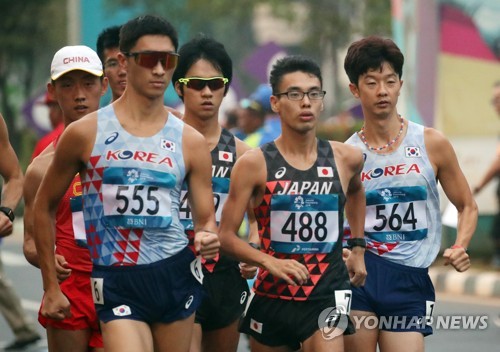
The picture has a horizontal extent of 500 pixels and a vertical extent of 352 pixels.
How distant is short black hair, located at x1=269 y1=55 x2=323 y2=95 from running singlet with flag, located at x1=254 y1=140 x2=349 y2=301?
0.57m

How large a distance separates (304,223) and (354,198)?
0.50 m

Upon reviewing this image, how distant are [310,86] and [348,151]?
0.43 meters

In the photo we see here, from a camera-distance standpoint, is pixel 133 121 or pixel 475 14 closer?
pixel 133 121

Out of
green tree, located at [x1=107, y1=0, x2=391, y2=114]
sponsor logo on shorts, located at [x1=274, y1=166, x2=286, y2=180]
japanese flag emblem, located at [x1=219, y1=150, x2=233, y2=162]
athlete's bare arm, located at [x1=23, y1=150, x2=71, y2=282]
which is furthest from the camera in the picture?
green tree, located at [x1=107, y1=0, x2=391, y2=114]

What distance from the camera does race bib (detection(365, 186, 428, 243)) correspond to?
8594 mm

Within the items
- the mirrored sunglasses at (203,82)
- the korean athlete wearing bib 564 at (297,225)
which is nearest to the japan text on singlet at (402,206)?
the korean athlete wearing bib 564 at (297,225)

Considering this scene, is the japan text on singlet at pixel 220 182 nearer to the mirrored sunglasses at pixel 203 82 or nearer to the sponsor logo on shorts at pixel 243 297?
the sponsor logo on shorts at pixel 243 297

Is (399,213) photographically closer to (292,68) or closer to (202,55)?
(292,68)

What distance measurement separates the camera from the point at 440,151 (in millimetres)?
8711

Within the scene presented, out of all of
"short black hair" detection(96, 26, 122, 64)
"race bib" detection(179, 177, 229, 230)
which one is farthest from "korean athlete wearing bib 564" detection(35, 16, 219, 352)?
"short black hair" detection(96, 26, 122, 64)

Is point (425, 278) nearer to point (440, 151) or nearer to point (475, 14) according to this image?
point (440, 151)

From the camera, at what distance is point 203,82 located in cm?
924

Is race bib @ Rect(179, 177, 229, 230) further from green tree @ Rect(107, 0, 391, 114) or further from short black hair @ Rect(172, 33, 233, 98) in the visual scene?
green tree @ Rect(107, 0, 391, 114)

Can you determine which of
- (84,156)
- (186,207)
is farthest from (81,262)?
(84,156)
